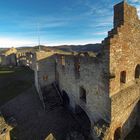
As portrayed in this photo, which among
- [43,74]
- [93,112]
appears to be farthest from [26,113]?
[93,112]

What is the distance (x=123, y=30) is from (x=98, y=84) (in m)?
4.26

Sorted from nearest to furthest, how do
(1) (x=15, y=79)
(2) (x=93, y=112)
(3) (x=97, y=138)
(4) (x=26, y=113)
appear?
(3) (x=97, y=138) < (2) (x=93, y=112) < (4) (x=26, y=113) < (1) (x=15, y=79)

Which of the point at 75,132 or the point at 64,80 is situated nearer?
the point at 75,132

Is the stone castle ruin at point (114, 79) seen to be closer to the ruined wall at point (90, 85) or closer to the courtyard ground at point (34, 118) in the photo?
the ruined wall at point (90, 85)

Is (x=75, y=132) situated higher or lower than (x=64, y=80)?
lower

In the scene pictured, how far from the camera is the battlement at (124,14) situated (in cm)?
1013

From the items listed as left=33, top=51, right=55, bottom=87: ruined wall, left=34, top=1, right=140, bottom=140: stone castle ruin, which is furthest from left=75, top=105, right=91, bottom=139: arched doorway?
left=33, top=51, right=55, bottom=87: ruined wall

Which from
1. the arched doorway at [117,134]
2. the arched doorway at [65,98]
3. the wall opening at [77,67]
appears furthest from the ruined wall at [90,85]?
the arched doorway at [65,98]

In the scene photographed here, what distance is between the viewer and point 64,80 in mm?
16547

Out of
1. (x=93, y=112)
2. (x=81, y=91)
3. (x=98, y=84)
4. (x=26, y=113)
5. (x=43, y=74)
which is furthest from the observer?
(x=43, y=74)

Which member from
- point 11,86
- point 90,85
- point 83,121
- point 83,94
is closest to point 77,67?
point 90,85

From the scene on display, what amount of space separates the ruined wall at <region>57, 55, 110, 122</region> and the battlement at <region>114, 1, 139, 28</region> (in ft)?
10.6

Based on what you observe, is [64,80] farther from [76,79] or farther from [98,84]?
[98,84]

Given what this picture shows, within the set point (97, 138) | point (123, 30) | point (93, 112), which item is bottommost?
point (97, 138)
